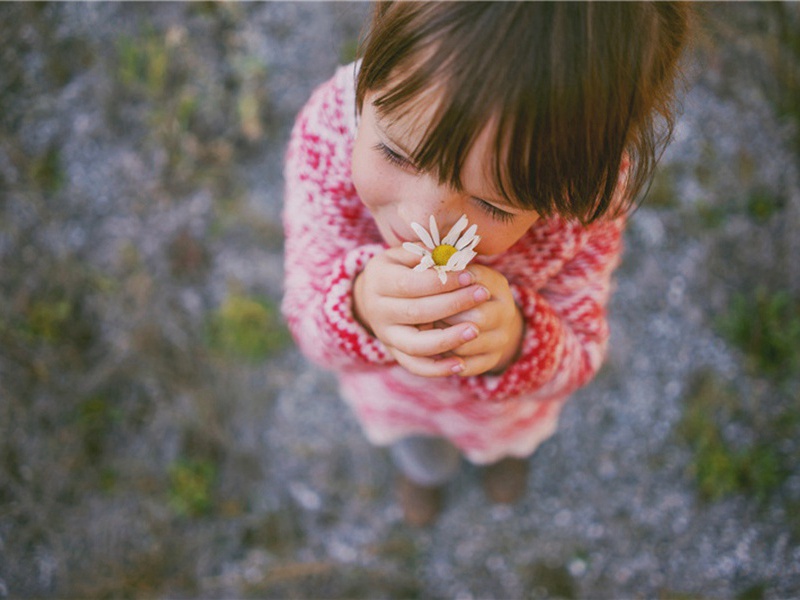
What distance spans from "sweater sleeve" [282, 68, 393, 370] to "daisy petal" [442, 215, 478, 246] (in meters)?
0.27

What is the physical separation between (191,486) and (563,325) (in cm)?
135

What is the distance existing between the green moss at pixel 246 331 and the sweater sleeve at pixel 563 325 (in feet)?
3.61

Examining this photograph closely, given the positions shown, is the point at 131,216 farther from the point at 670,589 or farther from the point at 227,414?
the point at 670,589

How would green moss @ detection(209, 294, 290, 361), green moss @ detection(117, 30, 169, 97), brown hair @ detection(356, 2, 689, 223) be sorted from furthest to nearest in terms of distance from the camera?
green moss @ detection(117, 30, 169, 97), green moss @ detection(209, 294, 290, 361), brown hair @ detection(356, 2, 689, 223)

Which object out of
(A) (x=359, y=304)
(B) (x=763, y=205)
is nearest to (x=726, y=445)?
(B) (x=763, y=205)

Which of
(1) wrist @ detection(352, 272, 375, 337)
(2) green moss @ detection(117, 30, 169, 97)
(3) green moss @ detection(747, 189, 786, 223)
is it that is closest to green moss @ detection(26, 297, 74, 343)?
(2) green moss @ detection(117, 30, 169, 97)

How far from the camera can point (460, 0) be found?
71 cm

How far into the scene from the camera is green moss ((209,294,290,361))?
7.02 ft

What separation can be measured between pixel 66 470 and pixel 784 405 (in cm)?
222

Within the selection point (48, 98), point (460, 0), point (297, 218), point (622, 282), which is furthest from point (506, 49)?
point (48, 98)

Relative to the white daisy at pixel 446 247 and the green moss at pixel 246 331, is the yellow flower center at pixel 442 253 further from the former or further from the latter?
the green moss at pixel 246 331

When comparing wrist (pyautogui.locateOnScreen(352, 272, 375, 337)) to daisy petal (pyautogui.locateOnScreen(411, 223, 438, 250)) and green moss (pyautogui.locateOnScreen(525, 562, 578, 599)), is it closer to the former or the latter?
daisy petal (pyautogui.locateOnScreen(411, 223, 438, 250))

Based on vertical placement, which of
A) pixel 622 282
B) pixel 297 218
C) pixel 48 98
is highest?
pixel 48 98

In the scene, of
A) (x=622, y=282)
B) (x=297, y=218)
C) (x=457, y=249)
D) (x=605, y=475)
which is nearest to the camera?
(x=457, y=249)
